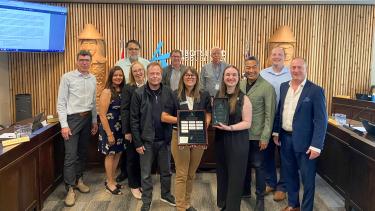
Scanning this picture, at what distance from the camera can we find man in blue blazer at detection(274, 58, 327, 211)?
311cm

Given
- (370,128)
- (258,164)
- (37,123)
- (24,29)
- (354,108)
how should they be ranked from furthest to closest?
(354,108)
(24,29)
(37,123)
(258,164)
(370,128)

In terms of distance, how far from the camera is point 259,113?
3518 mm

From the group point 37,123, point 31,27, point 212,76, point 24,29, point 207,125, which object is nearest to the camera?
point 207,125

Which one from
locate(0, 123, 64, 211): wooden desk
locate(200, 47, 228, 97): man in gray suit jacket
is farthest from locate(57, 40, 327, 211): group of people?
locate(200, 47, 228, 97): man in gray suit jacket

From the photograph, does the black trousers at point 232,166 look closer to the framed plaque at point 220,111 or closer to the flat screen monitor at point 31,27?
the framed plaque at point 220,111

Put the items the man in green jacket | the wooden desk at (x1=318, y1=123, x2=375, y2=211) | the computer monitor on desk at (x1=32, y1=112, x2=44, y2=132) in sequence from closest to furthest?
1. the wooden desk at (x1=318, y1=123, x2=375, y2=211)
2. the man in green jacket
3. the computer monitor on desk at (x1=32, y1=112, x2=44, y2=132)

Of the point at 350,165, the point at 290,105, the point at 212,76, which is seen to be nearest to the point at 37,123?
the point at 212,76

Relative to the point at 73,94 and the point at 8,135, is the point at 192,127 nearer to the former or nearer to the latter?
the point at 73,94

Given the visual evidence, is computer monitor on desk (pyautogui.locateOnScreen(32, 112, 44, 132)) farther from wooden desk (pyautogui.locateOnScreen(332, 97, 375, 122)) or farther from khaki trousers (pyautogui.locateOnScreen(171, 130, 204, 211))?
wooden desk (pyautogui.locateOnScreen(332, 97, 375, 122))

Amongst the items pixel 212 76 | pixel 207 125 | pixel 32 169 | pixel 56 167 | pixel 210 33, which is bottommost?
pixel 56 167

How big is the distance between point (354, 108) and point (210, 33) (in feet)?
10.2

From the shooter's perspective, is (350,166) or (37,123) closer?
(350,166)

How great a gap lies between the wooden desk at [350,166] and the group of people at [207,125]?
0.55m

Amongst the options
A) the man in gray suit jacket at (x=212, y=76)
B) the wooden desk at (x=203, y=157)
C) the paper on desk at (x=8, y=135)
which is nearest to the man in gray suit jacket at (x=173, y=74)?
the man in gray suit jacket at (x=212, y=76)
